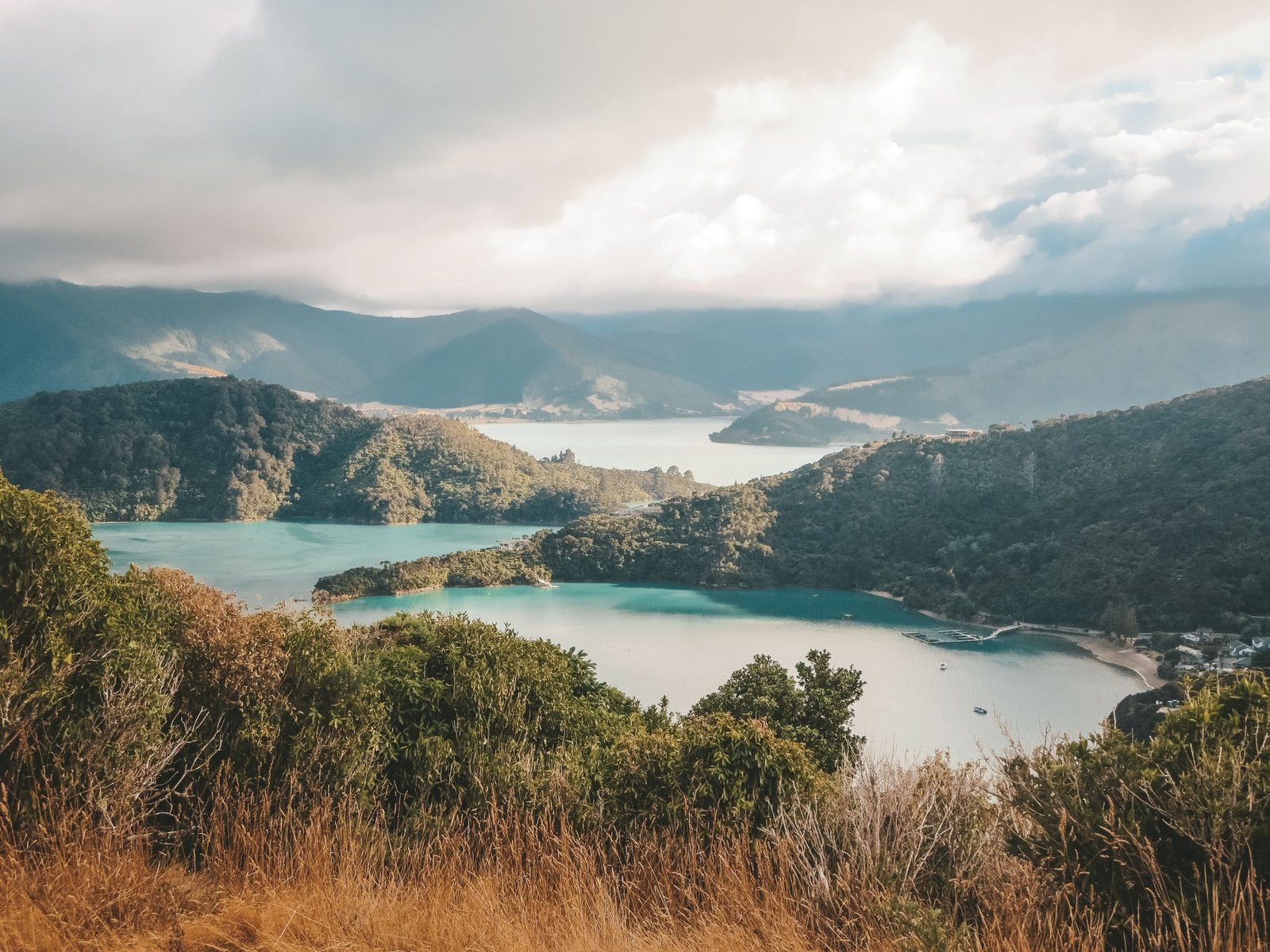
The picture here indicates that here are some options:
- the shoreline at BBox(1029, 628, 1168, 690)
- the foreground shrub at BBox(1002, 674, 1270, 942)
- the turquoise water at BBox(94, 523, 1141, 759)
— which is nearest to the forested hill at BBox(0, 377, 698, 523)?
the turquoise water at BBox(94, 523, 1141, 759)

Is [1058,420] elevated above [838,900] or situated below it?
above

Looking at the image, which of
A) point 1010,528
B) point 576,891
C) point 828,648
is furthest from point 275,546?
point 576,891

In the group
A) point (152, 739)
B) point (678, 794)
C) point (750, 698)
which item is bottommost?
point (750, 698)

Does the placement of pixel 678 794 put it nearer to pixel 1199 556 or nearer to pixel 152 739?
pixel 152 739

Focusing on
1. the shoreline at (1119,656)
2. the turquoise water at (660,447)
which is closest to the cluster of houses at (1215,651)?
the shoreline at (1119,656)

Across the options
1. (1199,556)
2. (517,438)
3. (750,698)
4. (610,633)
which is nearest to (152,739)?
(750,698)

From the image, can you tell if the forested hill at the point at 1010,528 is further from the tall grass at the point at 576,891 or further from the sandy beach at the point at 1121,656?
the tall grass at the point at 576,891
